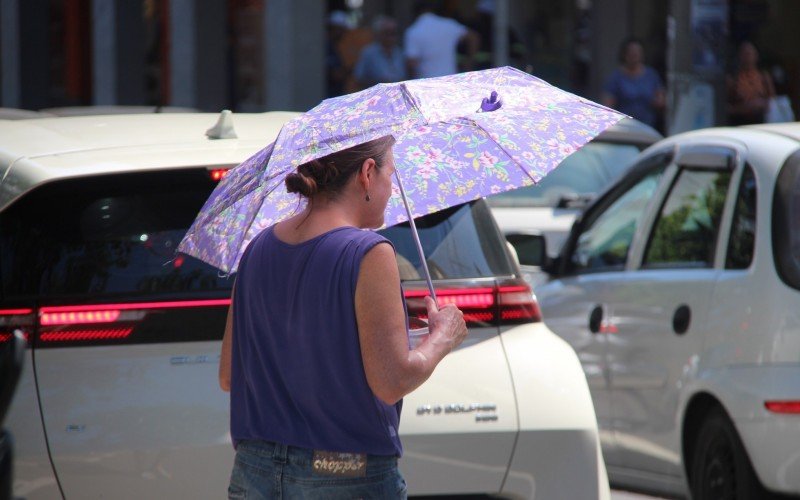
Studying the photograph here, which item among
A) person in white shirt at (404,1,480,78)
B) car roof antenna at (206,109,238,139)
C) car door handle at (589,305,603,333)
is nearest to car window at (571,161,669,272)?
car door handle at (589,305,603,333)

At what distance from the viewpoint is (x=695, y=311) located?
19.2 ft

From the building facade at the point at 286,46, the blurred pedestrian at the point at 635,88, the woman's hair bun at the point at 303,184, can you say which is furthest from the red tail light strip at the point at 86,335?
the blurred pedestrian at the point at 635,88

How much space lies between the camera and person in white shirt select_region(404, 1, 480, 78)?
17.0m

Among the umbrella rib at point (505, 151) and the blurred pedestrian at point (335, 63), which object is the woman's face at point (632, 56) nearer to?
the blurred pedestrian at point (335, 63)

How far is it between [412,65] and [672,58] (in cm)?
501

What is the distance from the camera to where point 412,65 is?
1733 centimetres

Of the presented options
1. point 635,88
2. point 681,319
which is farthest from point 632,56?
point 681,319

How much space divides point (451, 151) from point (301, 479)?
3.51ft

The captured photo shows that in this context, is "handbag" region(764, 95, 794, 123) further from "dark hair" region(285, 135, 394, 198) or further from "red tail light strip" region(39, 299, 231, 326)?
"dark hair" region(285, 135, 394, 198)

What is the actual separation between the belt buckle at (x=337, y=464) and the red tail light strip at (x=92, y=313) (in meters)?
1.12

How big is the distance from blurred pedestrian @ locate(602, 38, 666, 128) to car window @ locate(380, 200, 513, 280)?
11.9 meters

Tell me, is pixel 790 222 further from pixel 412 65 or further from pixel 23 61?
pixel 23 61

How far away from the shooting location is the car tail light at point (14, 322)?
4090 mm

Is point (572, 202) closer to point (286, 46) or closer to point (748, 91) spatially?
point (748, 91)
